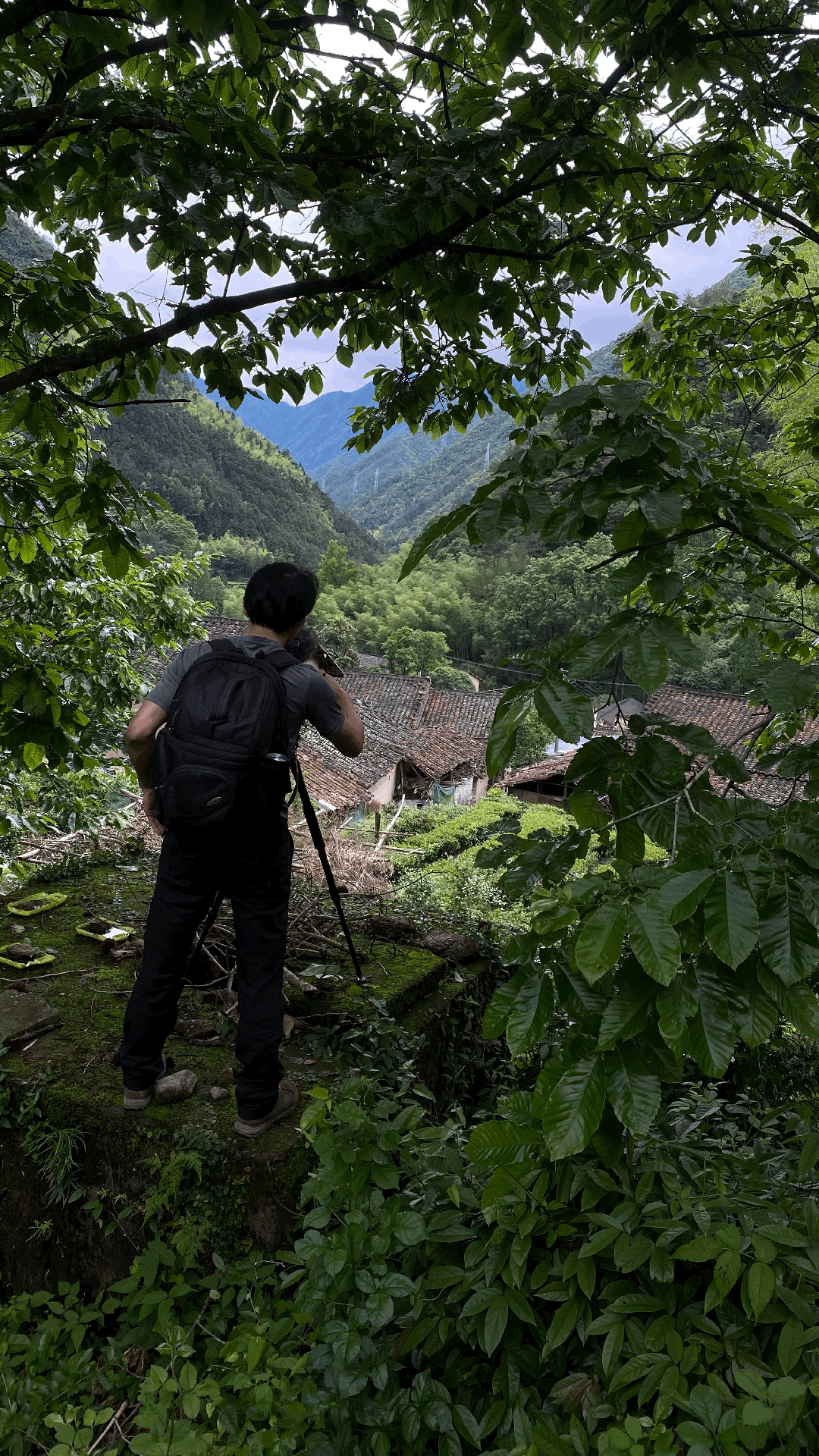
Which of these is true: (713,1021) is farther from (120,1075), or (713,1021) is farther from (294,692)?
(120,1075)

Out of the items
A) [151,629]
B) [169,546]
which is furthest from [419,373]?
[169,546]

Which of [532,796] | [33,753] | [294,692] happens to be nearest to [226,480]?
[532,796]

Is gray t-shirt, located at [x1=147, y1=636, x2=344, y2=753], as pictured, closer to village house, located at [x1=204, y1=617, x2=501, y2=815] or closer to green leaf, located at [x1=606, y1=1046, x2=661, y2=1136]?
green leaf, located at [x1=606, y1=1046, x2=661, y2=1136]

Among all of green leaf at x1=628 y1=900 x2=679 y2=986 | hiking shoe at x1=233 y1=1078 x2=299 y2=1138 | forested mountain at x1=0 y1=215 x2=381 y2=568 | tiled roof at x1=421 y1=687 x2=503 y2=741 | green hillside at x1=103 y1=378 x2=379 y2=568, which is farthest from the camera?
green hillside at x1=103 y1=378 x2=379 y2=568

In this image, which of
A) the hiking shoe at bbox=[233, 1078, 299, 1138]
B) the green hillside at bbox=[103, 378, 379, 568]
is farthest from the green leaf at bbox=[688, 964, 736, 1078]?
the green hillside at bbox=[103, 378, 379, 568]

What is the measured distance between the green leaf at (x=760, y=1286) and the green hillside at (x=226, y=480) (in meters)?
62.6

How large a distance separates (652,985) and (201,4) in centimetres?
219

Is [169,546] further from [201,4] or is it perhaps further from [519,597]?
[201,4]

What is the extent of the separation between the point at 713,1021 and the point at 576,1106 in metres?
0.27

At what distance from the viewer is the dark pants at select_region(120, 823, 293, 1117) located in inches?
95.5

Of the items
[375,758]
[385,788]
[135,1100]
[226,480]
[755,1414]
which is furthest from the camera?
[226,480]

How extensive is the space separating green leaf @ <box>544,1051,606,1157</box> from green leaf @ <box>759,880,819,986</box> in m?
0.33

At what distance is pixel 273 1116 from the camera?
2568 millimetres

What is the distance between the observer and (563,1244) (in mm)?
1646
